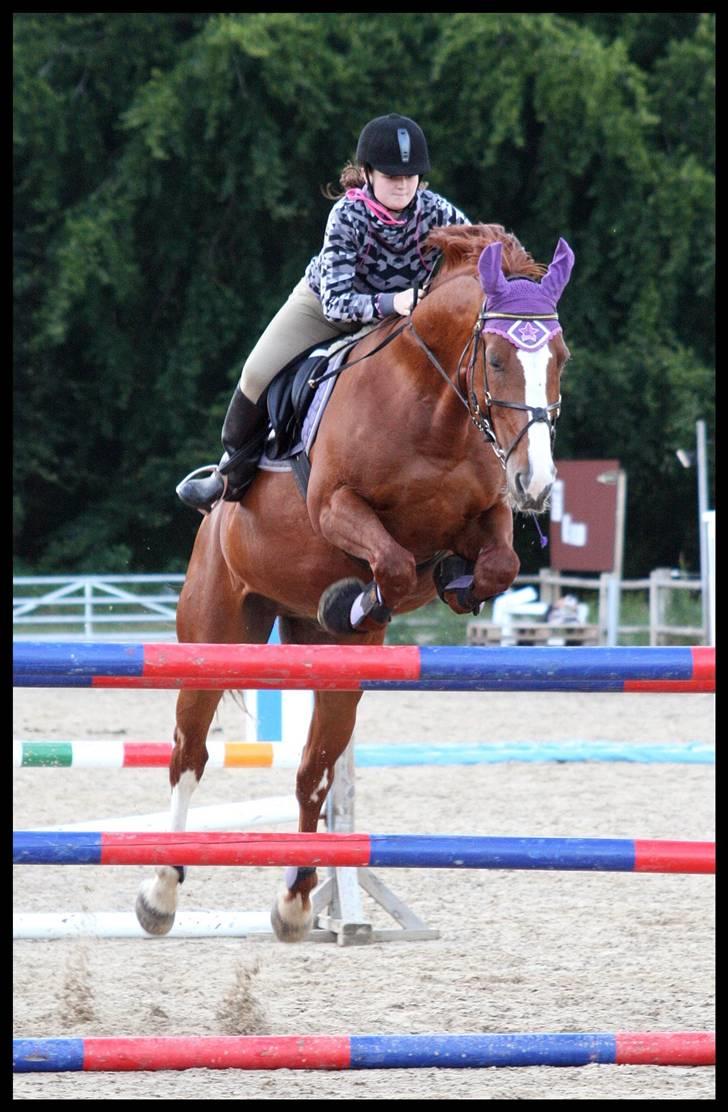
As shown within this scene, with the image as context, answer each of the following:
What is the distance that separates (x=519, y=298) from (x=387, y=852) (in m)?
1.40

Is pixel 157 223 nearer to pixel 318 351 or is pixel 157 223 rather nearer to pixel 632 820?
pixel 632 820

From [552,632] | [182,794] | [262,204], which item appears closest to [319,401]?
[182,794]

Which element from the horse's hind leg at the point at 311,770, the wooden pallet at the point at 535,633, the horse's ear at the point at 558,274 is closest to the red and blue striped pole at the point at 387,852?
the horse's ear at the point at 558,274

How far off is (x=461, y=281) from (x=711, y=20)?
18.9 metres

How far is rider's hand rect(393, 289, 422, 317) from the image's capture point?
4266 mm

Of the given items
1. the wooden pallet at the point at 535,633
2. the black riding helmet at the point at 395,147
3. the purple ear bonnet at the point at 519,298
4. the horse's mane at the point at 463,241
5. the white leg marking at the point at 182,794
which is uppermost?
the black riding helmet at the point at 395,147

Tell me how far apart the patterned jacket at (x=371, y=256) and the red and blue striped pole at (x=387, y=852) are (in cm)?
175

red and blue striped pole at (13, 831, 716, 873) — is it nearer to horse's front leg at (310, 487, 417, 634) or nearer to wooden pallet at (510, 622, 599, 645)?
horse's front leg at (310, 487, 417, 634)

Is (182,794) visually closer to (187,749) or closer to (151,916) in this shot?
Answer: (187,749)

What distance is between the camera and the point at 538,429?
356 centimetres

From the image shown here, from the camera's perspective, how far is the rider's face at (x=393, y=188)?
A: 441 cm

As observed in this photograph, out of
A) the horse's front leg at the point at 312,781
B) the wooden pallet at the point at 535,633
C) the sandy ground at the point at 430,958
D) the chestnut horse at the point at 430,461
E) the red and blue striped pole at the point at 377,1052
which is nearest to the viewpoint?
the red and blue striped pole at the point at 377,1052

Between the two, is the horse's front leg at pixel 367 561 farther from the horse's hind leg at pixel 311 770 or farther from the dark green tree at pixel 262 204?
the dark green tree at pixel 262 204

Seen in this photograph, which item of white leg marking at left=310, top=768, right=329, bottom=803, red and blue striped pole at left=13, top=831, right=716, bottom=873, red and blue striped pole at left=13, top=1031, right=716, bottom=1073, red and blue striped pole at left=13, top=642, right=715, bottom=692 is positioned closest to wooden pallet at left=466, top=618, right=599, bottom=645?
white leg marking at left=310, top=768, right=329, bottom=803
